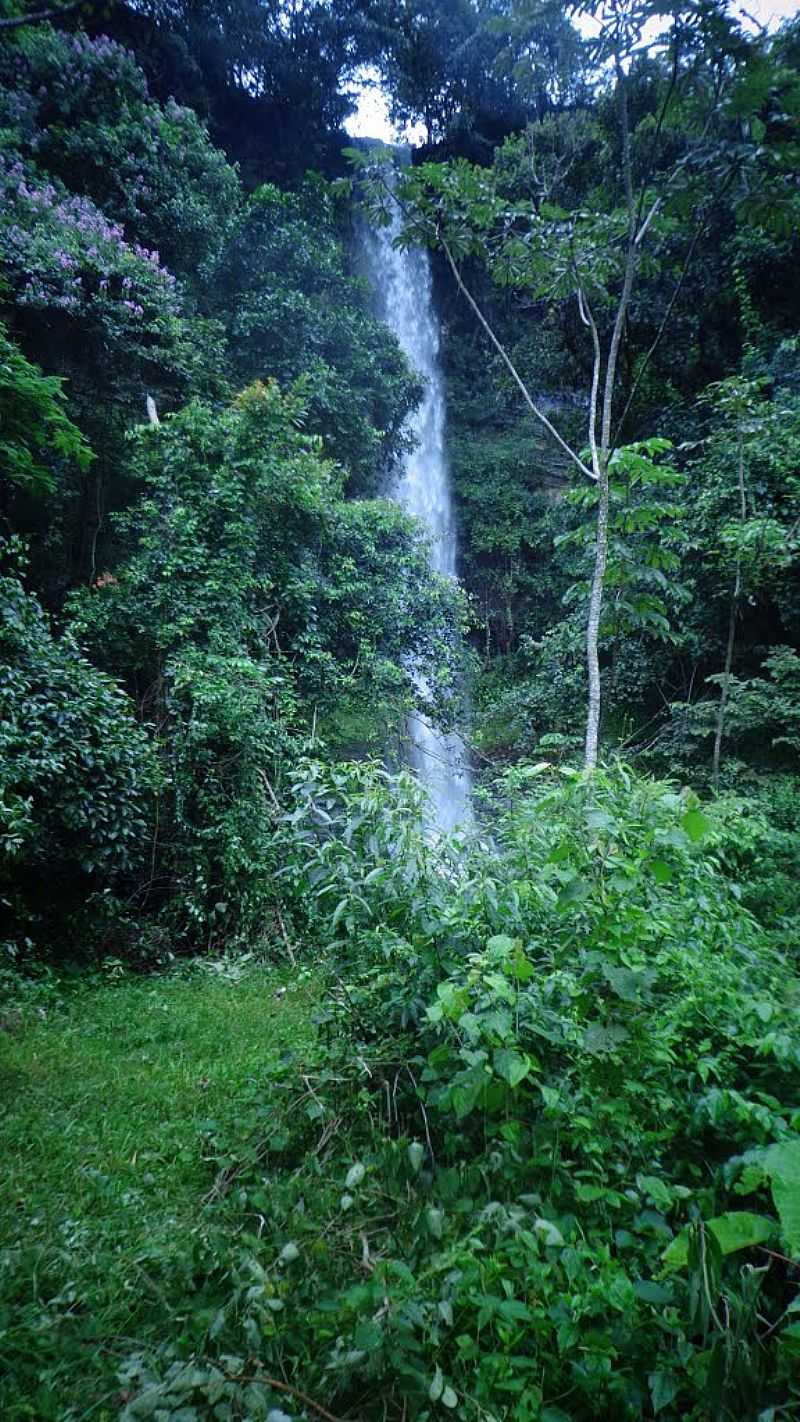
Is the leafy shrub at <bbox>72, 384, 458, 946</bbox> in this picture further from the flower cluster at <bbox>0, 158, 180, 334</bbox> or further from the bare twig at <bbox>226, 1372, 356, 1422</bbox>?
the bare twig at <bbox>226, 1372, 356, 1422</bbox>

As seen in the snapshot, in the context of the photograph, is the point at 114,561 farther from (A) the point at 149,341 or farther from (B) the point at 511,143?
(B) the point at 511,143

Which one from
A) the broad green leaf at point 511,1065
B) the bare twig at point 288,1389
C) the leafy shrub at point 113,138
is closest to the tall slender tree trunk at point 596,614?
the broad green leaf at point 511,1065

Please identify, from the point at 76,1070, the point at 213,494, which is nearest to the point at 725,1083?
the point at 76,1070

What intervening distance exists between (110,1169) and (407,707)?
596cm

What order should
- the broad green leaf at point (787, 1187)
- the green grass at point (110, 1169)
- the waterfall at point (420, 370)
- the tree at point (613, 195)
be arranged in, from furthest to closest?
the waterfall at point (420, 370), the tree at point (613, 195), the green grass at point (110, 1169), the broad green leaf at point (787, 1187)

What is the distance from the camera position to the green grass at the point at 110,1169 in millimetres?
1734

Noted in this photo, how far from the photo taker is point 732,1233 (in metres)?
1.48

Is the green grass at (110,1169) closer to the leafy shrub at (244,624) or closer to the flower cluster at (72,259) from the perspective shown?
the leafy shrub at (244,624)

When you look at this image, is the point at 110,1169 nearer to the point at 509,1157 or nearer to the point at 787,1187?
the point at 509,1157

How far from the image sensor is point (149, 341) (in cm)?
928

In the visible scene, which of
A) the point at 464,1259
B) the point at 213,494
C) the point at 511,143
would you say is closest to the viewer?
the point at 464,1259

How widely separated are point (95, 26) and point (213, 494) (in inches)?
357

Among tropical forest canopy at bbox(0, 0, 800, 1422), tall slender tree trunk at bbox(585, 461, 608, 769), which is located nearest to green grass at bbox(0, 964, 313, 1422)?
tropical forest canopy at bbox(0, 0, 800, 1422)

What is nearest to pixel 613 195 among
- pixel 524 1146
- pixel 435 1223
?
pixel 524 1146
